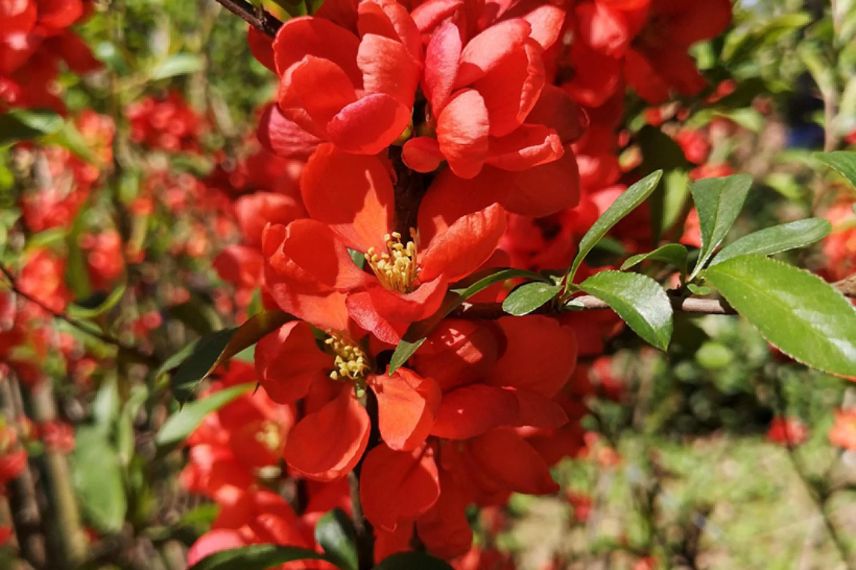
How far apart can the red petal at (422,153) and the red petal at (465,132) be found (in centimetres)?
1

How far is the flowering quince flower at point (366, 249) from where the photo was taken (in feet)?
1.76

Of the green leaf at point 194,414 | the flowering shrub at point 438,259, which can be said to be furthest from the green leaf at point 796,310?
the green leaf at point 194,414

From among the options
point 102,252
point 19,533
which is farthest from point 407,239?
point 102,252

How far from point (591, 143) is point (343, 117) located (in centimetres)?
35

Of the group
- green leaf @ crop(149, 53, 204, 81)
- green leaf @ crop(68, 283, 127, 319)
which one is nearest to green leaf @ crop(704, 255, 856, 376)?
green leaf @ crop(68, 283, 127, 319)

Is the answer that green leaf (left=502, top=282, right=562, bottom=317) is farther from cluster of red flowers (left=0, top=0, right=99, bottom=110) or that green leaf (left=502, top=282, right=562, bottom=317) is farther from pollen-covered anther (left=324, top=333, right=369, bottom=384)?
cluster of red flowers (left=0, top=0, right=99, bottom=110)

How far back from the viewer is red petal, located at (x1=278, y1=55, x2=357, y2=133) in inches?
21.3

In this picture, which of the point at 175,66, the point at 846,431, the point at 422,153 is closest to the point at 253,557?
the point at 422,153

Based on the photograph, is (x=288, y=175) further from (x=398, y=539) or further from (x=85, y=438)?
(x=85, y=438)

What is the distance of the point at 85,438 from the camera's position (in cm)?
147

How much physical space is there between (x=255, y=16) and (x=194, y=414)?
1.87 ft

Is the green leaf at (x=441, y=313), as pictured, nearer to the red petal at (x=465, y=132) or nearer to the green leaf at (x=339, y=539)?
the red petal at (x=465, y=132)

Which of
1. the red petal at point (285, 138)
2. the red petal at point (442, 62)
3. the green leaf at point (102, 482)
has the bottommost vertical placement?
the green leaf at point (102, 482)

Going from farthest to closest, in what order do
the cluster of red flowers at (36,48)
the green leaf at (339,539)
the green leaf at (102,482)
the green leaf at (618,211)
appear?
the green leaf at (102,482) < the cluster of red flowers at (36,48) < the green leaf at (339,539) < the green leaf at (618,211)
